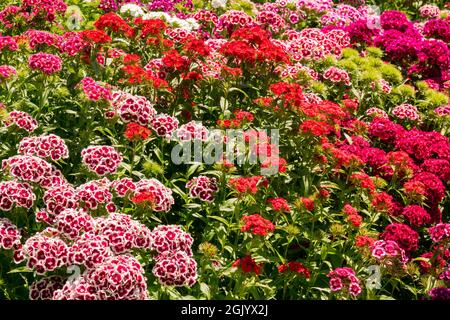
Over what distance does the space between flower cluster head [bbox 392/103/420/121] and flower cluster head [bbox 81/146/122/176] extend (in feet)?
10.1

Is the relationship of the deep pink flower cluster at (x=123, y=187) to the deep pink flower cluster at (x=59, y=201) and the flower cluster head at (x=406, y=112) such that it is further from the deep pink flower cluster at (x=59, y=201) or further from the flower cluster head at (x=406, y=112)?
the flower cluster head at (x=406, y=112)

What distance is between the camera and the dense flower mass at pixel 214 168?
479 centimetres

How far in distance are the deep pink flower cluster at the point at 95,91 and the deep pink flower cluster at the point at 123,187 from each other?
0.97m

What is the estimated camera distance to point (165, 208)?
200 inches

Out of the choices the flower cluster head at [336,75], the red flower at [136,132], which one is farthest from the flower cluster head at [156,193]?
the flower cluster head at [336,75]

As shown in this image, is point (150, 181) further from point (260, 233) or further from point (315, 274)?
point (315, 274)

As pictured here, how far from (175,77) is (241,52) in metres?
0.64

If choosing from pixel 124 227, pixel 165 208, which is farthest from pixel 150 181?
pixel 124 227

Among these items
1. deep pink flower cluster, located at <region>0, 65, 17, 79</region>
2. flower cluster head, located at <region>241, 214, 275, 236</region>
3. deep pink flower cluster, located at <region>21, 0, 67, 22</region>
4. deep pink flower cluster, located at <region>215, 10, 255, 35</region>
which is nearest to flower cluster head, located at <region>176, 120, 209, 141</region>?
flower cluster head, located at <region>241, 214, 275, 236</region>

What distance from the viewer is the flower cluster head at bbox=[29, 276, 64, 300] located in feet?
14.9

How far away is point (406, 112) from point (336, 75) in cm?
76

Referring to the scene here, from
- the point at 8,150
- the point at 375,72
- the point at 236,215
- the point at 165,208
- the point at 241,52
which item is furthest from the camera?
the point at 375,72

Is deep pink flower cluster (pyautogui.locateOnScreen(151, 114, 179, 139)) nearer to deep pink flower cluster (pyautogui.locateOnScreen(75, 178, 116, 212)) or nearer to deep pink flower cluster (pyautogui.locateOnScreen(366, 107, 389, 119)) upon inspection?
deep pink flower cluster (pyautogui.locateOnScreen(75, 178, 116, 212))

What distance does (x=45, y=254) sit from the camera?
4.48 m
